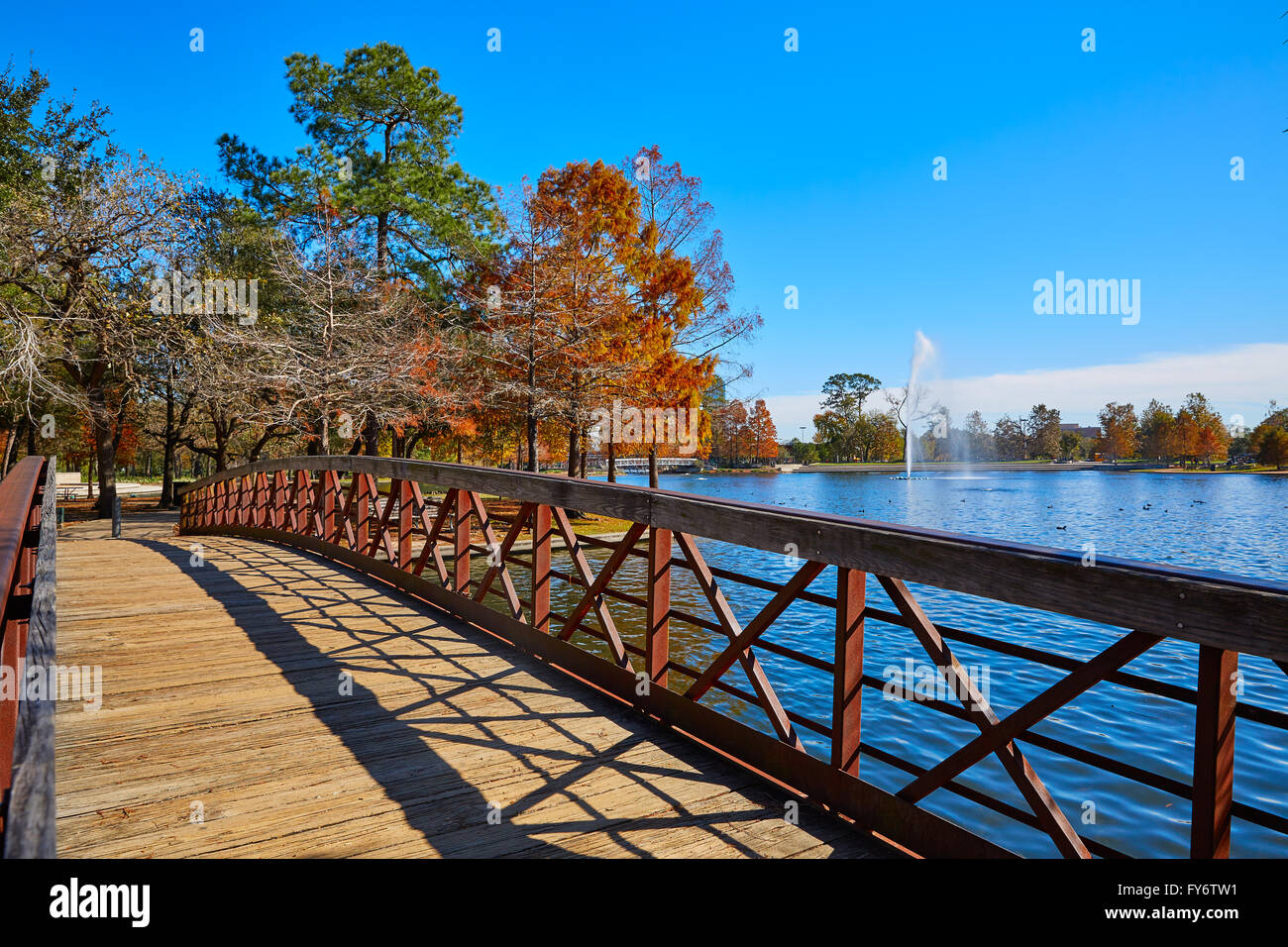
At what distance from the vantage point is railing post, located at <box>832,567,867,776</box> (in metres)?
3.05

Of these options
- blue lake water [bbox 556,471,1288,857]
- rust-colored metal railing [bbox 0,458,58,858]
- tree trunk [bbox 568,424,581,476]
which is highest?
tree trunk [bbox 568,424,581,476]

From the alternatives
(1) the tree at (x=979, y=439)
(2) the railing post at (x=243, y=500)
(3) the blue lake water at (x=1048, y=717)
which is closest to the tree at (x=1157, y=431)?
(1) the tree at (x=979, y=439)

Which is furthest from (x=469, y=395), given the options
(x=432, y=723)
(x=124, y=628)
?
(x=432, y=723)

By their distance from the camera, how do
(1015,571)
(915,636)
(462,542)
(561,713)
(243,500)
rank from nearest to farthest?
1. (1015,571)
2. (915,636)
3. (561,713)
4. (462,542)
5. (243,500)

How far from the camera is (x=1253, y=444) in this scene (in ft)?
318

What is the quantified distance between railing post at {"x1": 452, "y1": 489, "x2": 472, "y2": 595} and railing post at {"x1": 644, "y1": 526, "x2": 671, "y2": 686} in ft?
8.46

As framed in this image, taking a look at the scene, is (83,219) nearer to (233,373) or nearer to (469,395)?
(233,373)

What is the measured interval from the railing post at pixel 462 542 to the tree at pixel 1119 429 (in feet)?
416

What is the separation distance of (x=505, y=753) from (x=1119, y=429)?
129047mm

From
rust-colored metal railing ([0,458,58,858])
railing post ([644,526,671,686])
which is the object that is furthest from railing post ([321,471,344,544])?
railing post ([644,526,671,686])

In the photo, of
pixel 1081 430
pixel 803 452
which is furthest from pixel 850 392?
pixel 1081 430

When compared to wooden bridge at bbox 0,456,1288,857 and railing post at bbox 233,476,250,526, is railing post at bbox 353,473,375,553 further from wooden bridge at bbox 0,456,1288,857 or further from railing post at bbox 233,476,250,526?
railing post at bbox 233,476,250,526

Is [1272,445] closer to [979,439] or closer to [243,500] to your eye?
[979,439]

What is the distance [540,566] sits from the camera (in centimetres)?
535
